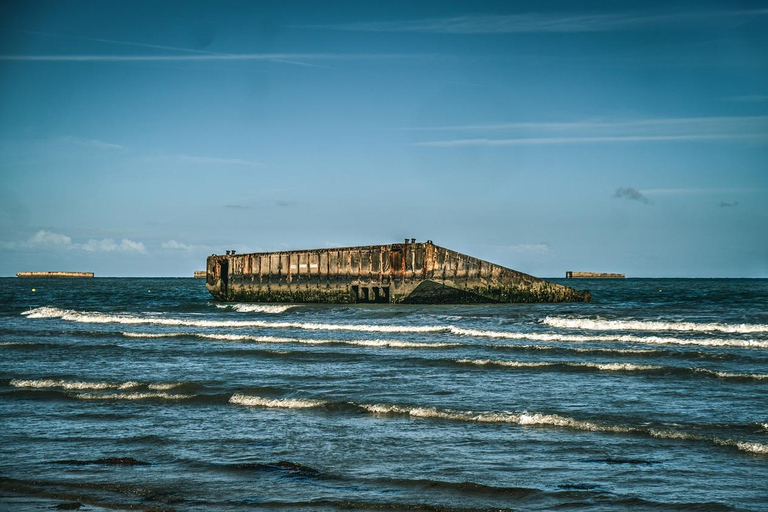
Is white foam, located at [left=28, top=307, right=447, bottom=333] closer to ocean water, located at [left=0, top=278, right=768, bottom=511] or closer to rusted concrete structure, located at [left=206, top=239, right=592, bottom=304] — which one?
ocean water, located at [left=0, top=278, right=768, bottom=511]

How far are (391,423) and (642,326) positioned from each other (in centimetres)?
1866

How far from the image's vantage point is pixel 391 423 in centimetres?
1155

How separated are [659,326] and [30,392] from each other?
21331 mm

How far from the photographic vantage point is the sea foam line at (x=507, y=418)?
10117 millimetres

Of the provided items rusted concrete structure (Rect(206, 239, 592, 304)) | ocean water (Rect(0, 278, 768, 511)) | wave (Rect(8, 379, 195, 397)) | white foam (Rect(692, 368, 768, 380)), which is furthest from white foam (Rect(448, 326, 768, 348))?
rusted concrete structure (Rect(206, 239, 592, 304))

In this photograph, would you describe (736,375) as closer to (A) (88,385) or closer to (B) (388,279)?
(A) (88,385)

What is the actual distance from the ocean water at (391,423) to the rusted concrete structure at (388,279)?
1803 cm

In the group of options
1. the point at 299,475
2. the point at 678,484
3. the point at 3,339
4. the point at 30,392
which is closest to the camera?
the point at 678,484

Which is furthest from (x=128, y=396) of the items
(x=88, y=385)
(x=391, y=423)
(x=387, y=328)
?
(x=387, y=328)

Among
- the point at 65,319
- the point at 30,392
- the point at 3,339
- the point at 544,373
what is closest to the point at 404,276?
the point at 65,319

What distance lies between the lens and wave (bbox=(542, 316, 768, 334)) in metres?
25.5

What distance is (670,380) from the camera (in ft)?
51.0

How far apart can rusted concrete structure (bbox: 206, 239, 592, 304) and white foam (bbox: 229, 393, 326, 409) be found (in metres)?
29.2

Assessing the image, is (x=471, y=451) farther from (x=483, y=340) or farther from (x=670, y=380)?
(x=483, y=340)
